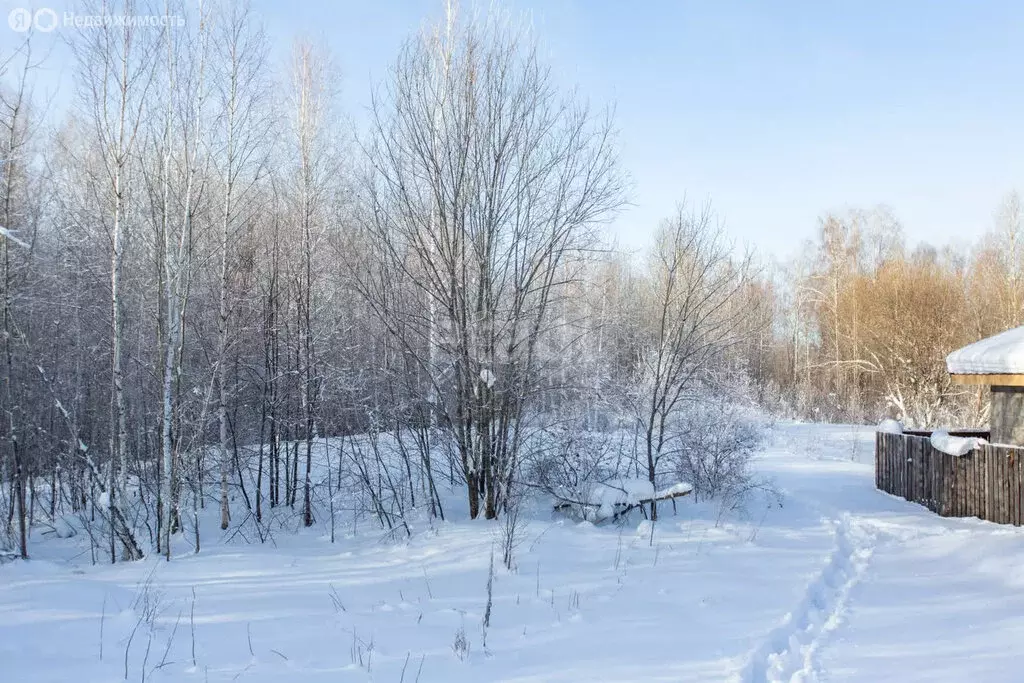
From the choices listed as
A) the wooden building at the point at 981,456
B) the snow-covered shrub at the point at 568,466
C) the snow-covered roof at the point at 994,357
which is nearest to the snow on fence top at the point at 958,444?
the wooden building at the point at 981,456

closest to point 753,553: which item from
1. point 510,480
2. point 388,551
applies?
point 510,480

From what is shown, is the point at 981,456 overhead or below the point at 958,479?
overhead

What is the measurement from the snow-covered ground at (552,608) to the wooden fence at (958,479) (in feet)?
2.92

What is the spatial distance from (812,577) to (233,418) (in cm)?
822

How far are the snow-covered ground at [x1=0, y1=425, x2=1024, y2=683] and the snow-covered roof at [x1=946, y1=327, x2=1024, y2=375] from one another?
2344 millimetres

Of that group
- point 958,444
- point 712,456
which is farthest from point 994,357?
point 712,456

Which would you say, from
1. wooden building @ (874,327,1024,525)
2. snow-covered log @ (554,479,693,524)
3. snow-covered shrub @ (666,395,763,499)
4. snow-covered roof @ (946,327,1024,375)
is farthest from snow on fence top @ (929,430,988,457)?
snow-covered log @ (554,479,693,524)

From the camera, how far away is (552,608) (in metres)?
5.37

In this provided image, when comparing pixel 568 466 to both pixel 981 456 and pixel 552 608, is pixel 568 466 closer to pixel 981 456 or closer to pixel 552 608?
pixel 552 608

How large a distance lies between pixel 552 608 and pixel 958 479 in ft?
23.8

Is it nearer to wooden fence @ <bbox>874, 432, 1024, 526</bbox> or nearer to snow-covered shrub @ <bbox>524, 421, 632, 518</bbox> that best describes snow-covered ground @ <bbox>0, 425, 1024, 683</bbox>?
snow-covered shrub @ <bbox>524, 421, 632, 518</bbox>

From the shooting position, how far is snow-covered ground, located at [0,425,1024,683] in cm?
420

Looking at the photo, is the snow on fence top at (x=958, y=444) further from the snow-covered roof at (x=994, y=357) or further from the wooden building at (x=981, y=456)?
the snow-covered roof at (x=994, y=357)

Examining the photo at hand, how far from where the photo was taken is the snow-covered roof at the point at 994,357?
360 inches
